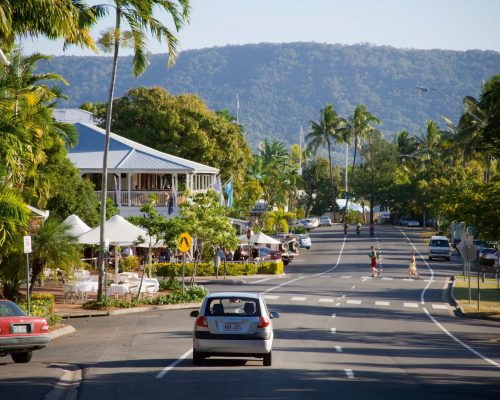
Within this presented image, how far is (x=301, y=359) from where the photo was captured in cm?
2206

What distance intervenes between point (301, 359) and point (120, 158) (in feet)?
141

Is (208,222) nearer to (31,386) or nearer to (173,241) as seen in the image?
(173,241)

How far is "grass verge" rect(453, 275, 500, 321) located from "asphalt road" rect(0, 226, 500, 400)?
0.96 metres

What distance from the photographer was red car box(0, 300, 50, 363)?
65.7 ft

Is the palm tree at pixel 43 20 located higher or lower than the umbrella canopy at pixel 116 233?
higher

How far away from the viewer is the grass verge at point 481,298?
129ft

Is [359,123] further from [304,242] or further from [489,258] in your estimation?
[489,258]

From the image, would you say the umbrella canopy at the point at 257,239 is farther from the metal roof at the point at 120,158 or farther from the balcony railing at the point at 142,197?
the balcony railing at the point at 142,197

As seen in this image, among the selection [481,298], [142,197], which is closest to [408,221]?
[142,197]

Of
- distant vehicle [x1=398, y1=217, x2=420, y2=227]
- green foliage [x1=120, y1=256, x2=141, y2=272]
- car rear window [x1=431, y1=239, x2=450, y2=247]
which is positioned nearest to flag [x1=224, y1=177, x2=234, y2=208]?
car rear window [x1=431, y1=239, x2=450, y2=247]

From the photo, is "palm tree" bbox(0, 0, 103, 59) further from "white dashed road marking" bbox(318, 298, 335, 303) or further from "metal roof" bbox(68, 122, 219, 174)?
"metal roof" bbox(68, 122, 219, 174)

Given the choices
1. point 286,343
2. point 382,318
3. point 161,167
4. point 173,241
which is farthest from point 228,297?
point 161,167

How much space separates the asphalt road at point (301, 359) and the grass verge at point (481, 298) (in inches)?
37.8

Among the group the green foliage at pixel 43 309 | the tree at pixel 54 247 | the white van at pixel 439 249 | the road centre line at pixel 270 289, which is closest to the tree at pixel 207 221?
→ the road centre line at pixel 270 289
